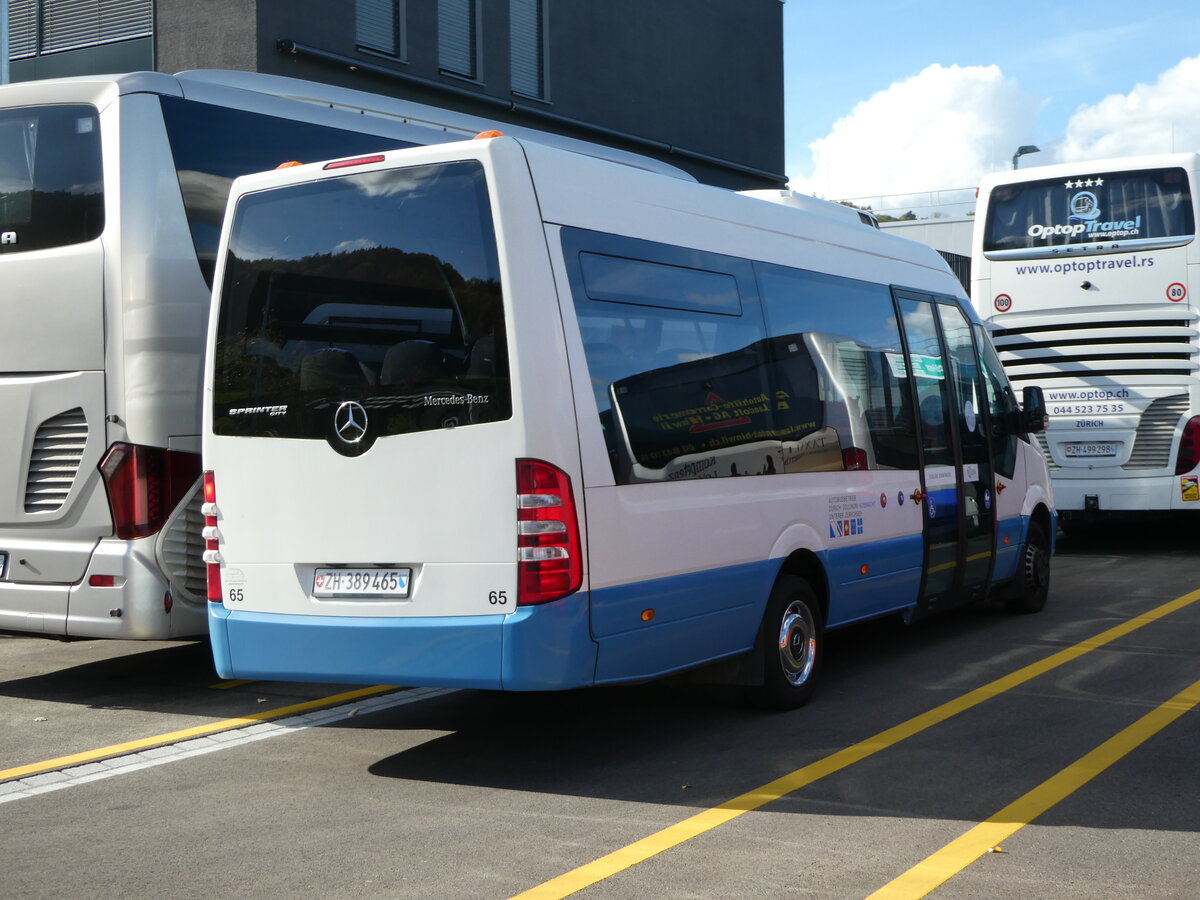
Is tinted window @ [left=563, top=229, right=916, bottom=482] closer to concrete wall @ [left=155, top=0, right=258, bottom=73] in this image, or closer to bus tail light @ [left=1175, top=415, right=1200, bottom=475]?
bus tail light @ [left=1175, top=415, right=1200, bottom=475]

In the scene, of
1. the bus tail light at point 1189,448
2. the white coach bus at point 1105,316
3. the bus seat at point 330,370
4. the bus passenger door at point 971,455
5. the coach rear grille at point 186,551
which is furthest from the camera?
the white coach bus at point 1105,316

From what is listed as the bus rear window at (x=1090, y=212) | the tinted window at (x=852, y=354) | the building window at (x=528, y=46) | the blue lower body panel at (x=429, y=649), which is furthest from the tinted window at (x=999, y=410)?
the building window at (x=528, y=46)

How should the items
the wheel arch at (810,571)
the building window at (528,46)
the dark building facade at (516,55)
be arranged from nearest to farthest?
the wheel arch at (810,571), the dark building facade at (516,55), the building window at (528,46)

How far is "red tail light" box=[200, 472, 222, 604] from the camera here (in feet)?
21.5

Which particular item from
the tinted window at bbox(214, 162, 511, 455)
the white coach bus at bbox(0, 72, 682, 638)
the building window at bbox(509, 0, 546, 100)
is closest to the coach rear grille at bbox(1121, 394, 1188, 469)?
the white coach bus at bbox(0, 72, 682, 638)

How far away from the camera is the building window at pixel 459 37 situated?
20266 mm

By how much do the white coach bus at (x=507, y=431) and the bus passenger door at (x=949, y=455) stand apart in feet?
5.29

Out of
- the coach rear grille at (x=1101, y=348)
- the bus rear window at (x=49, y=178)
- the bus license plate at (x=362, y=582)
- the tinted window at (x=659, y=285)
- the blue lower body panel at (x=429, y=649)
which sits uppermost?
the bus rear window at (x=49, y=178)

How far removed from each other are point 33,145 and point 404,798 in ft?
14.7

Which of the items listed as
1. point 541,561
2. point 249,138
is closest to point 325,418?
point 541,561

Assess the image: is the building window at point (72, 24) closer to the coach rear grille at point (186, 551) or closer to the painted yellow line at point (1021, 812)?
the coach rear grille at point (186, 551)

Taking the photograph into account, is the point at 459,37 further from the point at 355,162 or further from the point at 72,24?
the point at 355,162

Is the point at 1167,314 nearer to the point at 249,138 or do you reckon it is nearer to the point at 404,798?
the point at 249,138

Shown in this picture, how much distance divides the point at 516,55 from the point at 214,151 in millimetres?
14291
